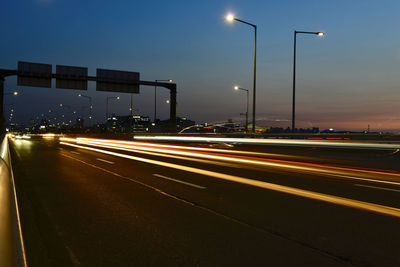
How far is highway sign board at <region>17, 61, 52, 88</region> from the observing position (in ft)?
133

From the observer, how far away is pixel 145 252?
5.11 metres

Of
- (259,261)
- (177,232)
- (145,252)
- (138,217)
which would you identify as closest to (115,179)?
(138,217)

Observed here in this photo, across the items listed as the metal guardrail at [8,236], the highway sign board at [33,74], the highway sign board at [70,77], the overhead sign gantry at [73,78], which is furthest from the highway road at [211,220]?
the highway sign board at [33,74]

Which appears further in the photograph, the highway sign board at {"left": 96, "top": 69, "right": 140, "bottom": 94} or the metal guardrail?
the highway sign board at {"left": 96, "top": 69, "right": 140, "bottom": 94}

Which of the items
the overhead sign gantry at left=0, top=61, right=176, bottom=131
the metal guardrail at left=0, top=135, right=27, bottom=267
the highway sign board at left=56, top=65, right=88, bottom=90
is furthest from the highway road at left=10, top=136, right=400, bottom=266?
the overhead sign gantry at left=0, top=61, right=176, bottom=131

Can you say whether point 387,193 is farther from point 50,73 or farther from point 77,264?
point 50,73

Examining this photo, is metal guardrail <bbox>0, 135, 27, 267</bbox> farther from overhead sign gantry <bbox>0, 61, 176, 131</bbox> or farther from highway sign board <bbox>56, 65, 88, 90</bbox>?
overhead sign gantry <bbox>0, 61, 176, 131</bbox>

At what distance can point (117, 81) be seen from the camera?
4375cm

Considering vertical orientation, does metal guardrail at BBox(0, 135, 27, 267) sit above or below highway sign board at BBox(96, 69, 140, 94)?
below

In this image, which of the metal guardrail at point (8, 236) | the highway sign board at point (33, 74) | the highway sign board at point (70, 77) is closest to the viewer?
the metal guardrail at point (8, 236)

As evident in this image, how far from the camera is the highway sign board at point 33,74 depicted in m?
40.5

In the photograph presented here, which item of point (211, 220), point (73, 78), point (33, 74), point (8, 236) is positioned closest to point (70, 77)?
point (73, 78)

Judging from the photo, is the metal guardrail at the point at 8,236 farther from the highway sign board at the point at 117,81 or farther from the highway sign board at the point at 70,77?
the highway sign board at the point at 117,81

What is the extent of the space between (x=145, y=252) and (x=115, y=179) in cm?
790
